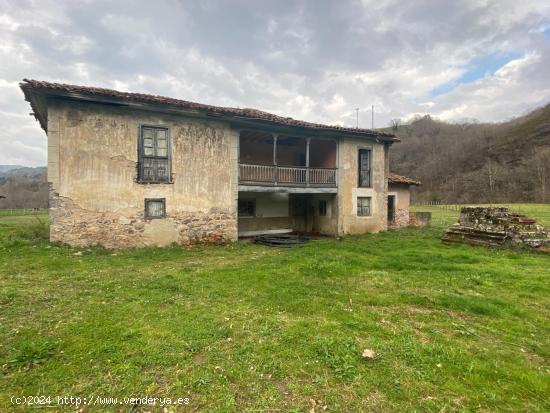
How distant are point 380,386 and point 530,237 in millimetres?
11825

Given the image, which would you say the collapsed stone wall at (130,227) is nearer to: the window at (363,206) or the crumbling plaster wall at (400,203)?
the window at (363,206)

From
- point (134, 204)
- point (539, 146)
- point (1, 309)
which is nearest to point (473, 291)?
point (1, 309)

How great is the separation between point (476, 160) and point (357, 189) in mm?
67899

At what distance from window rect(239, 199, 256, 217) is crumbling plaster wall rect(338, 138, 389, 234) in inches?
186

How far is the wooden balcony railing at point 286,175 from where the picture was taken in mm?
14072

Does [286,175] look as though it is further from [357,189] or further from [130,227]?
[130,227]

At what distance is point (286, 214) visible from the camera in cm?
1758

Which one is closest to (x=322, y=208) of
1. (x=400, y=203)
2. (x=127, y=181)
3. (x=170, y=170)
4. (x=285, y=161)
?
(x=285, y=161)

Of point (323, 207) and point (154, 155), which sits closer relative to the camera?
point (154, 155)

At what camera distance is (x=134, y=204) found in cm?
1147

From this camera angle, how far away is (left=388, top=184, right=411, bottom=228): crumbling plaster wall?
63.0 feet

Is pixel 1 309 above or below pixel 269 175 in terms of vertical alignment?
below

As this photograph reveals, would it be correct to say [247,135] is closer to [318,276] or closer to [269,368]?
[318,276]

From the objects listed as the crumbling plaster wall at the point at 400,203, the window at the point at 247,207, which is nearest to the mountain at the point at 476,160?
the crumbling plaster wall at the point at 400,203
